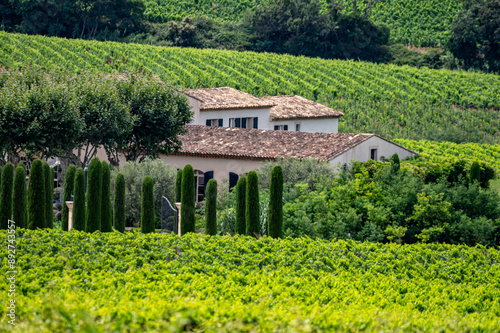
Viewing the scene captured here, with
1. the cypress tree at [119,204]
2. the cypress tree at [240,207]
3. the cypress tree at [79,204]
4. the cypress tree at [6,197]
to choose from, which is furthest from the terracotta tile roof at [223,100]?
the cypress tree at [6,197]

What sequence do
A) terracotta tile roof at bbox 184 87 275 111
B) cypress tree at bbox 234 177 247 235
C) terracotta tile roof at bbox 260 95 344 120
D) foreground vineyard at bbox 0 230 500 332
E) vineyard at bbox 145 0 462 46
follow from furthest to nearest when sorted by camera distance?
vineyard at bbox 145 0 462 46 < terracotta tile roof at bbox 260 95 344 120 < terracotta tile roof at bbox 184 87 275 111 < cypress tree at bbox 234 177 247 235 < foreground vineyard at bbox 0 230 500 332

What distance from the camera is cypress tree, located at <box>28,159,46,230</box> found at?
17.2 meters

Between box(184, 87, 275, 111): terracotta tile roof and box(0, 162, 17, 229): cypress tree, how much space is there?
1828 cm

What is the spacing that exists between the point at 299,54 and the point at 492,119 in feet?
85.3

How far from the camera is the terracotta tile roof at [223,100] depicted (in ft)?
117

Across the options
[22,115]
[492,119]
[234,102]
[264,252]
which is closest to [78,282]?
[264,252]

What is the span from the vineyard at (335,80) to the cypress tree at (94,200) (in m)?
33.6

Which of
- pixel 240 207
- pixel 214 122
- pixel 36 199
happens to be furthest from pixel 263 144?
pixel 36 199

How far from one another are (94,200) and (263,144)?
12385 mm

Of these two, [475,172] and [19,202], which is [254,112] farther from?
[19,202]

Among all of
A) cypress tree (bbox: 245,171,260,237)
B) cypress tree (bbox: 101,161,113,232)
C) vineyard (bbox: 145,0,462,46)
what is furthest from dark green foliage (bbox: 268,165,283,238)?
vineyard (bbox: 145,0,462,46)

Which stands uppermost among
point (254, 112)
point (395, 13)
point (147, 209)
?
point (395, 13)

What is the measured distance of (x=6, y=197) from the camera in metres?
17.1

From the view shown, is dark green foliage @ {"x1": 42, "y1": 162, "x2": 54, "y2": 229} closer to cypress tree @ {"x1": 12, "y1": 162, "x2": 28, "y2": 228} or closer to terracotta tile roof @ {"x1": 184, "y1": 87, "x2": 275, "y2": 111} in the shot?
cypress tree @ {"x1": 12, "y1": 162, "x2": 28, "y2": 228}
